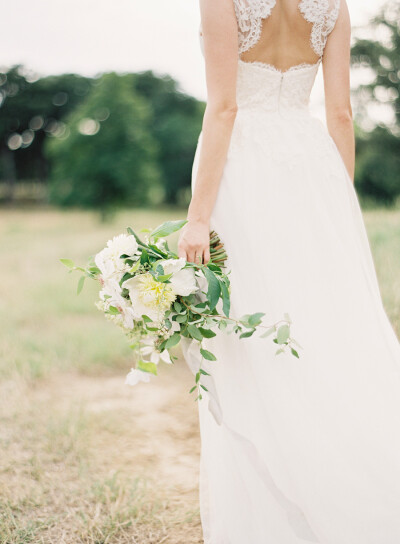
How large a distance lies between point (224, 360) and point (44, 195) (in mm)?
32058

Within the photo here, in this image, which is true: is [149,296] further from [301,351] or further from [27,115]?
[27,115]

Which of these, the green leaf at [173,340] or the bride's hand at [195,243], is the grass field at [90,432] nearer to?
the green leaf at [173,340]

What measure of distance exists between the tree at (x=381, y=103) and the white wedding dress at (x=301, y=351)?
71.9 ft

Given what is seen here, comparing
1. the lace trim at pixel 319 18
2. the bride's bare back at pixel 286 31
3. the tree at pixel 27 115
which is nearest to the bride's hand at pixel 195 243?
the bride's bare back at pixel 286 31

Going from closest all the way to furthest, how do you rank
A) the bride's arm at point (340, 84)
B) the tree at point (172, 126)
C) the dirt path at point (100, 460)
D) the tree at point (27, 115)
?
the bride's arm at point (340, 84) → the dirt path at point (100, 460) → the tree at point (27, 115) → the tree at point (172, 126)

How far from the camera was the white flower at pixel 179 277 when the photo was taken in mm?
1977

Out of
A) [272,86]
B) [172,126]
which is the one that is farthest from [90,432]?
[172,126]

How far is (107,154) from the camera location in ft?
76.1

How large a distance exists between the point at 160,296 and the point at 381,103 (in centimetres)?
2362

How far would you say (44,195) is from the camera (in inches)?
1283

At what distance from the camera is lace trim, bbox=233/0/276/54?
2131 mm

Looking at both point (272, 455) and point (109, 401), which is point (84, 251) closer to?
point (109, 401)

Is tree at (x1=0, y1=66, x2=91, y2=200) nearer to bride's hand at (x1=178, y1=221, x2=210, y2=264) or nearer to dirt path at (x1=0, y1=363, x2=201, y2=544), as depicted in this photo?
dirt path at (x1=0, y1=363, x2=201, y2=544)

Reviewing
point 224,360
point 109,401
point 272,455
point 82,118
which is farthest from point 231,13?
point 82,118
